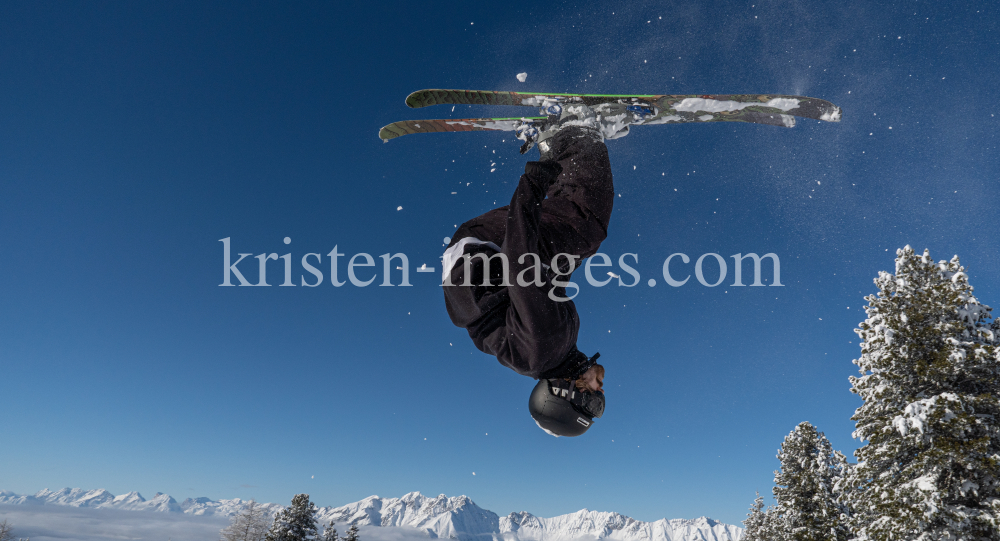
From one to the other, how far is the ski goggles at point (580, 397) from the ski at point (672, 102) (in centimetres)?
240

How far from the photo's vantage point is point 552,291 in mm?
2656

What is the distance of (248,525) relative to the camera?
108ft

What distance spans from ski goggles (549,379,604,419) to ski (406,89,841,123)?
7.87ft

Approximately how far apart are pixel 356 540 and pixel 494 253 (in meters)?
27.8

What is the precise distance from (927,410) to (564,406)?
9252 mm

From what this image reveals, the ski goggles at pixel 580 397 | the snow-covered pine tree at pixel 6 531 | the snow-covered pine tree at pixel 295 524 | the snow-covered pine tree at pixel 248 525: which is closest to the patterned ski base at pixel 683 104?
the ski goggles at pixel 580 397

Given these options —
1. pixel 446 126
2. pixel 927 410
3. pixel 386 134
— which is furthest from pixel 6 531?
pixel 927 410

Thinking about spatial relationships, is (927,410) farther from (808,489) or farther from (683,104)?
(808,489)

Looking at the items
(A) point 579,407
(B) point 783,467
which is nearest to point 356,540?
(B) point 783,467

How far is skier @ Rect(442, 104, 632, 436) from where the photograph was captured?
240 centimetres

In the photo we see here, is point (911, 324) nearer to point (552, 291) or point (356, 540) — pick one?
point (552, 291)

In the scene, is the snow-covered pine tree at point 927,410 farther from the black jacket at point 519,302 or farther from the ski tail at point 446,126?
the black jacket at point 519,302

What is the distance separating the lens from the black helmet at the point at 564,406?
331 cm

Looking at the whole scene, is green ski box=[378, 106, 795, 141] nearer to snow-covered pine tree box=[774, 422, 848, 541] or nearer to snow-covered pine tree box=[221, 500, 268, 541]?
snow-covered pine tree box=[774, 422, 848, 541]
